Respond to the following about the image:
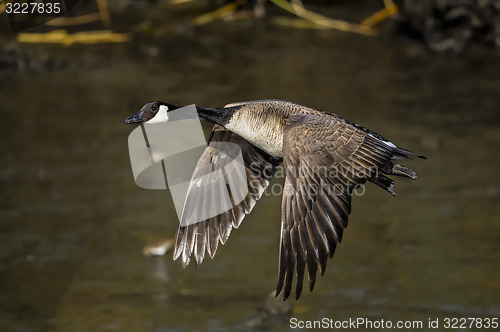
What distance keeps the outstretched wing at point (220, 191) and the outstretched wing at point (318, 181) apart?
788 mm

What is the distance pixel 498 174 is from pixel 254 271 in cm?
351

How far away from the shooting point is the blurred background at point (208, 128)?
9.27 metres

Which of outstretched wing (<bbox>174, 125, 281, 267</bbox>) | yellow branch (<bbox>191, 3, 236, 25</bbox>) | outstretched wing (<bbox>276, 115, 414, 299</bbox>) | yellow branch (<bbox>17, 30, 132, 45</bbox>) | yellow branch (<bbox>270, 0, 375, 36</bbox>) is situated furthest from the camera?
yellow branch (<bbox>191, 3, 236, 25</bbox>)

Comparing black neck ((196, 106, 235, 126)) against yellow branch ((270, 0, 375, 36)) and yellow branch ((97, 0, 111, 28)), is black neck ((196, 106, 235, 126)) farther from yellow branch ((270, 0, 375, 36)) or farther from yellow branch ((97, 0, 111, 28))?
yellow branch ((97, 0, 111, 28))

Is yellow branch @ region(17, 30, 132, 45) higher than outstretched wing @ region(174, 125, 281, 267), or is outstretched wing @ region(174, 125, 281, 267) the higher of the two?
outstretched wing @ region(174, 125, 281, 267)

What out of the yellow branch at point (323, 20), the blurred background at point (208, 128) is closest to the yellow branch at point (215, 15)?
the blurred background at point (208, 128)


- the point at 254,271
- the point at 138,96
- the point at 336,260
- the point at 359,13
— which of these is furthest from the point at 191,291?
the point at 359,13

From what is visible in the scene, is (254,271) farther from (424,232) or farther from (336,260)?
(424,232)

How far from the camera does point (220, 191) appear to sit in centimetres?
721

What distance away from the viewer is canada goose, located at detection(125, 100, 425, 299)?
582 centimetres

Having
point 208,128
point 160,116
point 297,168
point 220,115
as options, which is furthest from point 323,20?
point 297,168

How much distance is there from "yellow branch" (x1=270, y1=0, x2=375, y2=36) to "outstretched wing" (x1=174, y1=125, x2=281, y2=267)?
796 cm

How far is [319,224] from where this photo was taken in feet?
19.3

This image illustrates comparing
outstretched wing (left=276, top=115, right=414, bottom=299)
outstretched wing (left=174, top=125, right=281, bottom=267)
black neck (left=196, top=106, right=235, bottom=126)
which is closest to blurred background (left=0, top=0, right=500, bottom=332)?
outstretched wing (left=174, top=125, right=281, bottom=267)
